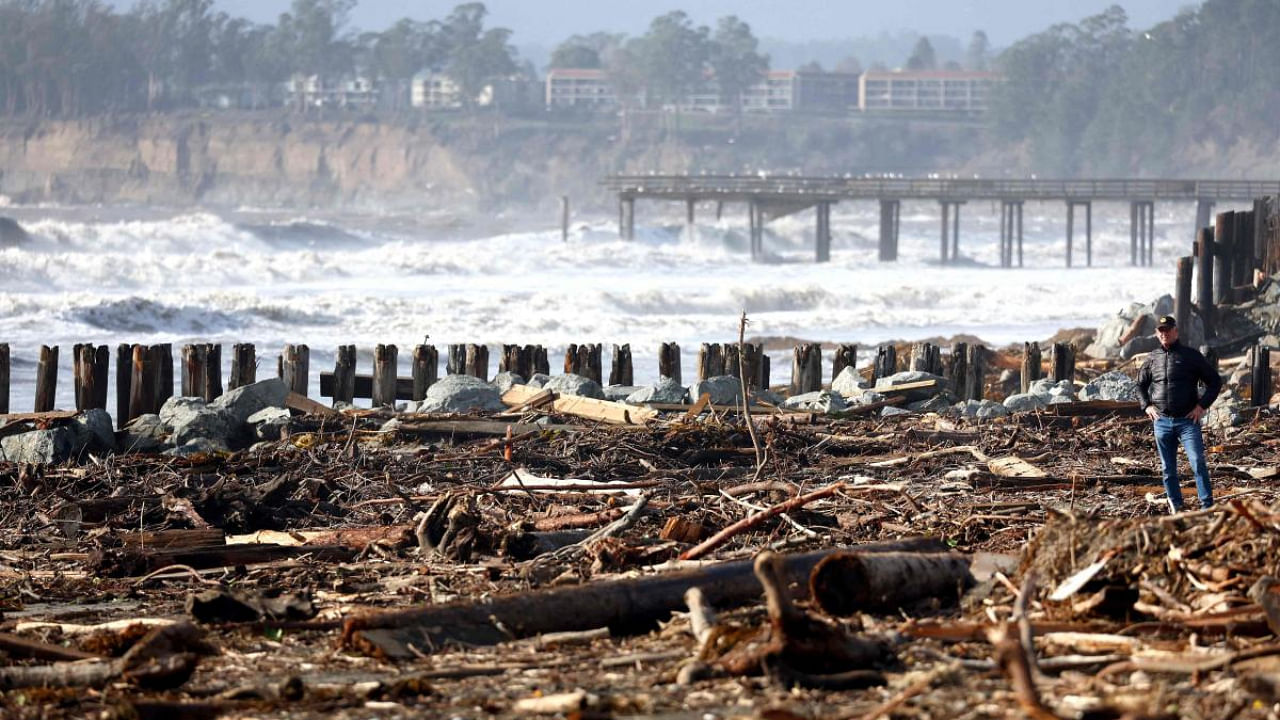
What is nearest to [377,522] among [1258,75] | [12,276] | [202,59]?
[12,276]

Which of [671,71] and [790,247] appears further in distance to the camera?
[671,71]

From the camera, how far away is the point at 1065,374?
16.7 meters

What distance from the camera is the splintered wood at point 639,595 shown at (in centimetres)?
574

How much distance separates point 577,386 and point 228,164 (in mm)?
138605

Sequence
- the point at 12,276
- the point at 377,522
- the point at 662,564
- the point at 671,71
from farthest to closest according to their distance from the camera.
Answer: the point at 671,71 < the point at 12,276 < the point at 377,522 < the point at 662,564

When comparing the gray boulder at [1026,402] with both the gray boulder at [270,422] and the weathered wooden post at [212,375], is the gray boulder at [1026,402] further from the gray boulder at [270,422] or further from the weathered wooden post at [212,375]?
the weathered wooden post at [212,375]

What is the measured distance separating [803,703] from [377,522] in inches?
185

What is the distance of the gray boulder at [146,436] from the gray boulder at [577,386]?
3421 millimetres

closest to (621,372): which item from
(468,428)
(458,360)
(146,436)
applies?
(458,360)

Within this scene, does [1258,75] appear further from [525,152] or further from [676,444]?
[676,444]

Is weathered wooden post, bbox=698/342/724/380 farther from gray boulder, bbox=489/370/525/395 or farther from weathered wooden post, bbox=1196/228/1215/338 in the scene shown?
weathered wooden post, bbox=1196/228/1215/338

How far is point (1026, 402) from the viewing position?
49.4 feet

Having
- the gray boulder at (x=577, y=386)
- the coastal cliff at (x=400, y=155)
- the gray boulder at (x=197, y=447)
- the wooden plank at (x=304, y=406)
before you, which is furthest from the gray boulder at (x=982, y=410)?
the coastal cliff at (x=400, y=155)

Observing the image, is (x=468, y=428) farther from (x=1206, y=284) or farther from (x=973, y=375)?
(x=1206, y=284)
